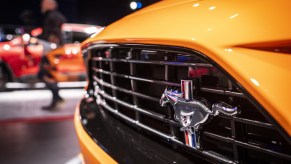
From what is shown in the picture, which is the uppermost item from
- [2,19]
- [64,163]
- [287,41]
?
[2,19]

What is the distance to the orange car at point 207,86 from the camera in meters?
0.69

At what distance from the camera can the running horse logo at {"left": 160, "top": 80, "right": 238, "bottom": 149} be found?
0.86 meters

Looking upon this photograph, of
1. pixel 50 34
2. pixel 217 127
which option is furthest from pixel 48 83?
pixel 217 127

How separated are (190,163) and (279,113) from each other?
0.39m

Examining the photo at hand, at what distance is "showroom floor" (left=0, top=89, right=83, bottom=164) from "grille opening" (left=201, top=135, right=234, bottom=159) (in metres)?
1.78

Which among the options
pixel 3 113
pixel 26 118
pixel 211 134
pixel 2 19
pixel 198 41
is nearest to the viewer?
pixel 198 41

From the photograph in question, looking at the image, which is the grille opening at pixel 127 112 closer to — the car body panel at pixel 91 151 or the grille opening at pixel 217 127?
the car body panel at pixel 91 151

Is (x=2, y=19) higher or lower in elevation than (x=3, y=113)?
higher

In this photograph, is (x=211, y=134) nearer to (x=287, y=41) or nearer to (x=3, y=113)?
(x=287, y=41)

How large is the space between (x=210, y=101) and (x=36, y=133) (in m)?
2.75

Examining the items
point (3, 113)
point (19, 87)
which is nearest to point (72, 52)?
point (19, 87)

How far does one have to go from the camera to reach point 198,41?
2.57ft

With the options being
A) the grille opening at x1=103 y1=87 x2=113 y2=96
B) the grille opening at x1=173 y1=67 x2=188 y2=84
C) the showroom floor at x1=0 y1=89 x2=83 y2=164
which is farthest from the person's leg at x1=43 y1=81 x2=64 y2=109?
the grille opening at x1=173 y1=67 x2=188 y2=84

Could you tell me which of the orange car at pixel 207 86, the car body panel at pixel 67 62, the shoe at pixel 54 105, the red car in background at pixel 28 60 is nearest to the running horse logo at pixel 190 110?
the orange car at pixel 207 86
